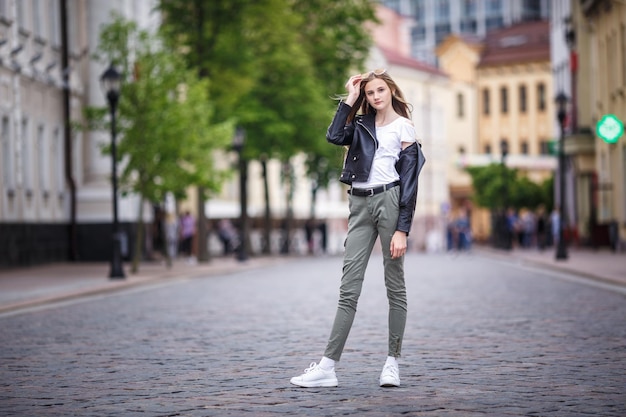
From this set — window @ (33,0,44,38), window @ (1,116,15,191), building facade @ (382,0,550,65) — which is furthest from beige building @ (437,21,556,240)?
window @ (1,116,15,191)

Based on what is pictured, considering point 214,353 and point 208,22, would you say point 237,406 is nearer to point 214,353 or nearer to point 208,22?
point 214,353

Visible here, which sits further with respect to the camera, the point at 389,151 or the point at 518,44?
the point at 518,44

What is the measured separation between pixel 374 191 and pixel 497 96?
317 ft

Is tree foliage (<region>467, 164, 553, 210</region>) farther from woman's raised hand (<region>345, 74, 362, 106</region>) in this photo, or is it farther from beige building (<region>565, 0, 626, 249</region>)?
woman's raised hand (<region>345, 74, 362, 106</region>)

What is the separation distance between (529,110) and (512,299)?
278 feet

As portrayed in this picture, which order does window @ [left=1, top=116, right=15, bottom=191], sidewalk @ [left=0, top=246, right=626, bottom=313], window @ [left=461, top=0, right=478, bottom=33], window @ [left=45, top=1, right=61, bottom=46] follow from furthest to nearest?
window @ [left=461, top=0, right=478, bottom=33]
window @ [left=45, top=1, right=61, bottom=46]
window @ [left=1, top=116, right=15, bottom=191]
sidewalk @ [left=0, top=246, right=626, bottom=313]

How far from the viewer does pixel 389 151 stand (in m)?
9.45

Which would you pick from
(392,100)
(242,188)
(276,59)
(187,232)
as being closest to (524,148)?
(242,188)

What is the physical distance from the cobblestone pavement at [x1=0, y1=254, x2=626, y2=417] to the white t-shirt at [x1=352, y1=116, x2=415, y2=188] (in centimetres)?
135

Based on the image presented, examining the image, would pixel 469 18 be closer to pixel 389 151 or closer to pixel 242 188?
pixel 242 188

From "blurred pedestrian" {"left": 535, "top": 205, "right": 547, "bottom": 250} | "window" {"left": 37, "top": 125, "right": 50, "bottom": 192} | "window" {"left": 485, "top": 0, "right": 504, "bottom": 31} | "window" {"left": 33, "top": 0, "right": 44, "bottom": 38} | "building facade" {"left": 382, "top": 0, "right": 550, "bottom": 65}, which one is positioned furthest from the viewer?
"window" {"left": 485, "top": 0, "right": 504, "bottom": 31}

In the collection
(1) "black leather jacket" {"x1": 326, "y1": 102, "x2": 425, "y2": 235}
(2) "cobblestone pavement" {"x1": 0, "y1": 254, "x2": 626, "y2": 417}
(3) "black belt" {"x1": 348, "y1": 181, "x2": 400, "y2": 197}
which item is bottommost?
(2) "cobblestone pavement" {"x1": 0, "y1": 254, "x2": 626, "y2": 417}

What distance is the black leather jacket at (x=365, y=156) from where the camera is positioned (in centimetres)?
932

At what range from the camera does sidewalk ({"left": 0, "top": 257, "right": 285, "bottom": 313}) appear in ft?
69.8
